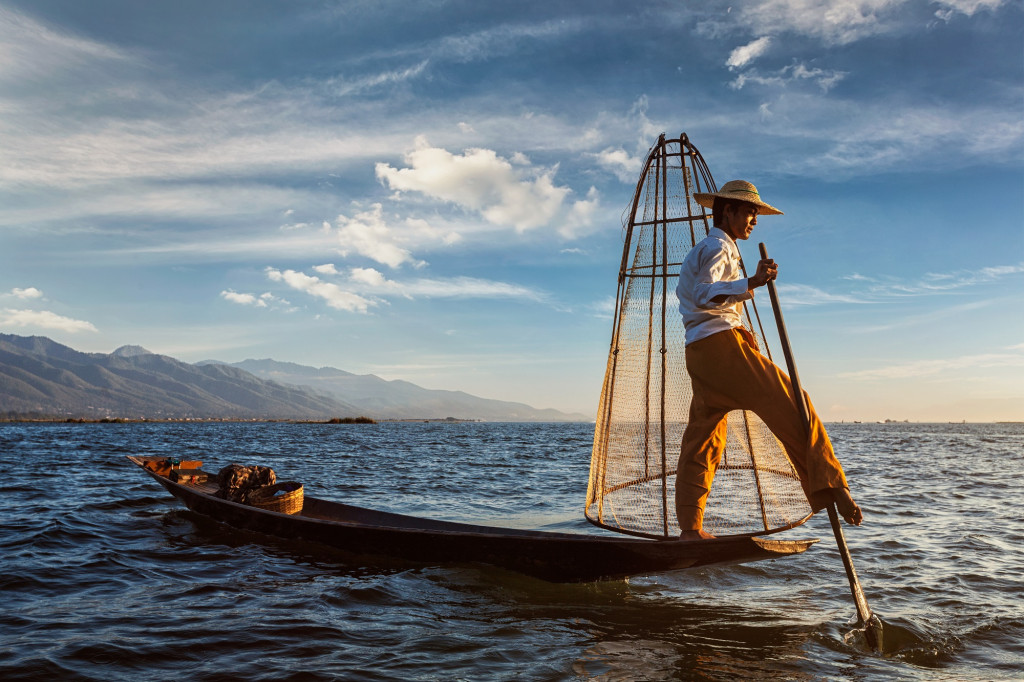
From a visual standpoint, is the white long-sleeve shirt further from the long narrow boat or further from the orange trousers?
the long narrow boat

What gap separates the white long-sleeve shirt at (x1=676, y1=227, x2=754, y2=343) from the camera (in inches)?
203

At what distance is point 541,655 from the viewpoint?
5121 mm

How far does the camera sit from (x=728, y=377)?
17.0 ft

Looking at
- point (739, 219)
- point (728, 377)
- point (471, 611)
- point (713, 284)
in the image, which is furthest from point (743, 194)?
point (471, 611)

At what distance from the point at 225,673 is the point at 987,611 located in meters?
6.64

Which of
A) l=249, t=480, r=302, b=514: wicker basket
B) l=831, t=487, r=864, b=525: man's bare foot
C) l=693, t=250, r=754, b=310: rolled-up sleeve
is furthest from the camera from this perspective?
l=249, t=480, r=302, b=514: wicker basket

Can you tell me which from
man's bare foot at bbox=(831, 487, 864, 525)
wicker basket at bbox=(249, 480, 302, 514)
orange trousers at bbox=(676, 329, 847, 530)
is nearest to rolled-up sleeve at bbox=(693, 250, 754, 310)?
orange trousers at bbox=(676, 329, 847, 530)

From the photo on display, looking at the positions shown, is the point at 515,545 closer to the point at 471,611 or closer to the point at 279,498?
the point at 471,611

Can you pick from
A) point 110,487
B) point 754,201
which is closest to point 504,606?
point 754,201

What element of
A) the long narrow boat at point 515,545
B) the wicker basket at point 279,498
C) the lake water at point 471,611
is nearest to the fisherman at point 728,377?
the long narrow boat at point 515,545

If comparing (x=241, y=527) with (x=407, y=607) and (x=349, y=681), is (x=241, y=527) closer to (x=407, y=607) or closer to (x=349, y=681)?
(x=407, y=607)

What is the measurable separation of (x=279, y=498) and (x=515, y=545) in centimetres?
482

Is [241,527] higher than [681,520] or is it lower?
lower

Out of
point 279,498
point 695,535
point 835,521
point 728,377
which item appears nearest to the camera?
point 835,521
